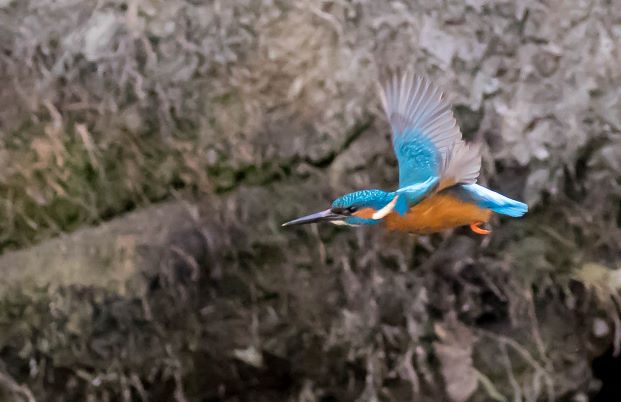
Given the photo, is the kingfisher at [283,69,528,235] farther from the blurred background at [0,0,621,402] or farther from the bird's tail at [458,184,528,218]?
the blurred background at [0,0,621,402]

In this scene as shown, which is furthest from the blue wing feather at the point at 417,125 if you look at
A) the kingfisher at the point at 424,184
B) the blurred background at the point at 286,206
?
the blurred background at the point at 286,206

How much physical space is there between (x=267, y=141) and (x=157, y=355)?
1.96ft

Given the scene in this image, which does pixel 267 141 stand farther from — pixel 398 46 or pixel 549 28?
pixel 549 28

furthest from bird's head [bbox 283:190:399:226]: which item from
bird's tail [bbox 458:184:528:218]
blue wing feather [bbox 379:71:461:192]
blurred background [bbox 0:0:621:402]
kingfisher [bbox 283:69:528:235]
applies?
blurred background [bbox 0:0:621:402]

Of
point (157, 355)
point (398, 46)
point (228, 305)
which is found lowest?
point (157, 355)

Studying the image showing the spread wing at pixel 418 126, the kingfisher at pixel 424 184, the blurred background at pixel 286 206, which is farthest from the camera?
the blurred background at pixel 286 206

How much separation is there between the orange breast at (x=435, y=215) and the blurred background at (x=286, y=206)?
890 millimetres

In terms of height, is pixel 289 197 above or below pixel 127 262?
above

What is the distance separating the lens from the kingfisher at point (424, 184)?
36.1 inches

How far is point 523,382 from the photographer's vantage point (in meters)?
1.94

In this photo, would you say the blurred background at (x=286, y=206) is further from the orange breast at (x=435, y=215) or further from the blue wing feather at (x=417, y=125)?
the orange breast at (x=435, y=215)

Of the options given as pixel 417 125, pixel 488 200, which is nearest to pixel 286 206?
pixel 417 125

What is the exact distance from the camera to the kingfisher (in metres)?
0.92

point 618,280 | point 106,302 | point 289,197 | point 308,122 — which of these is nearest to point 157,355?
point 106,302
